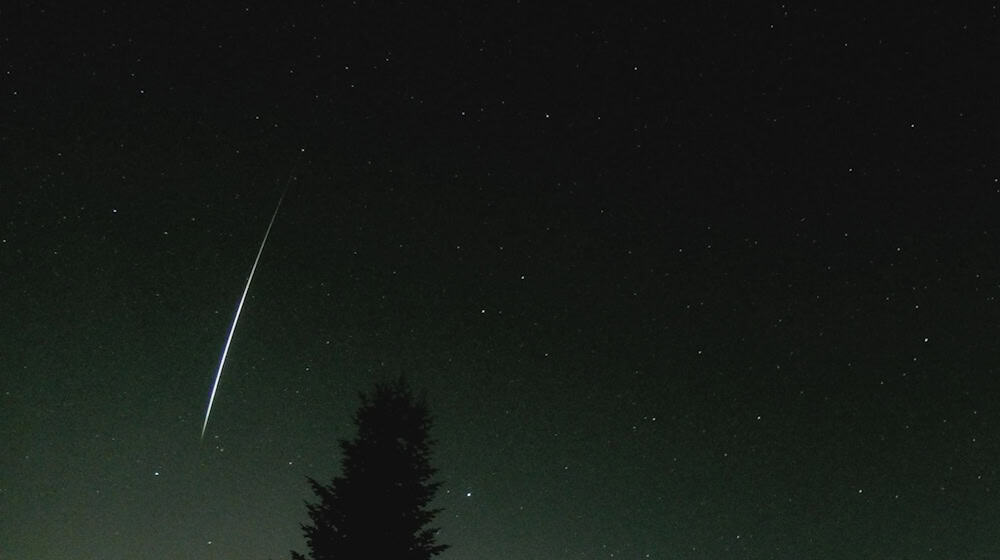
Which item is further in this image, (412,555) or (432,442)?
(432,442)

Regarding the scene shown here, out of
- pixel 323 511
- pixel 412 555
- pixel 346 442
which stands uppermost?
pixel 346 442

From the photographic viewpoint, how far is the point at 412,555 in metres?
11.1

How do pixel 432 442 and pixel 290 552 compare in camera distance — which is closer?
pixel 290 552

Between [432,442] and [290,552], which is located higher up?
[432,442]

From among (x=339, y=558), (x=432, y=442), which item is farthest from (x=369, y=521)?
(x=432, y=442)

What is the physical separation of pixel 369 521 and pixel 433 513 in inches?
34.2

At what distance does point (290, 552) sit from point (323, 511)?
25.8 inches

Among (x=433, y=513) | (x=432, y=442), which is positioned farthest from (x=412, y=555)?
(x=432, y=442)

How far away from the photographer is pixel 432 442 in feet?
38.8

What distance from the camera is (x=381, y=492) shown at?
1123 cm

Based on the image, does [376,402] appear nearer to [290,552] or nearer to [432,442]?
[432,442]

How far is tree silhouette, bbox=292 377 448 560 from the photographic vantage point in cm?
1098

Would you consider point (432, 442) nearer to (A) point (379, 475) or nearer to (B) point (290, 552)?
(A) point (379, 475)

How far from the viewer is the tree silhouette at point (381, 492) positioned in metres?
11.0
